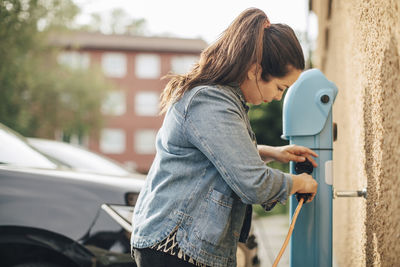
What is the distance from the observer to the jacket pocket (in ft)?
4.61

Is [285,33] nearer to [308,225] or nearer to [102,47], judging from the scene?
[308,225]

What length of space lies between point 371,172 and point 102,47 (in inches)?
1171

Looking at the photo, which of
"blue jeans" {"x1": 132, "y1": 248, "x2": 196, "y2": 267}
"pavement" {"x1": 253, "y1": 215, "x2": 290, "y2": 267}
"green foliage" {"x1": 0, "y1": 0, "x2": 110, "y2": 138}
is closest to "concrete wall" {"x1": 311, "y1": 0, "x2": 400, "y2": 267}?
"blue jeans" {"x1": 132, "y1": 248, "x2": 196, "y2": 267}

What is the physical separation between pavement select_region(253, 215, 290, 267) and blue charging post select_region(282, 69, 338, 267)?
5.64 feet

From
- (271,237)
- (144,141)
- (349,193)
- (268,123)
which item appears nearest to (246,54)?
(349,193)

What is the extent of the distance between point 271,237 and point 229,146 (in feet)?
15.9

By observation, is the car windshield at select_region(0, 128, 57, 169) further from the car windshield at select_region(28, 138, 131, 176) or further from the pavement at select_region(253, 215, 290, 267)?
the pavement at select_region(253, 215, 290, 267)

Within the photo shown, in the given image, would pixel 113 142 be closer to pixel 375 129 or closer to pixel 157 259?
pixel 375 129

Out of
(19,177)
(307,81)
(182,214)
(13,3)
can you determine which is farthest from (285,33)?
(13,3)

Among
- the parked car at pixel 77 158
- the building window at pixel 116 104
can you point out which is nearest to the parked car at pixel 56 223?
the parked car at pixel 77 158

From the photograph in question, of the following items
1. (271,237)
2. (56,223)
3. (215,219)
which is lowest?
(271,237)

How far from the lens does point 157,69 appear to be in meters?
30.7

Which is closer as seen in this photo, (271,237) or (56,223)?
(56,223)

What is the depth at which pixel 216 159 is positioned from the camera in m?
1.37
